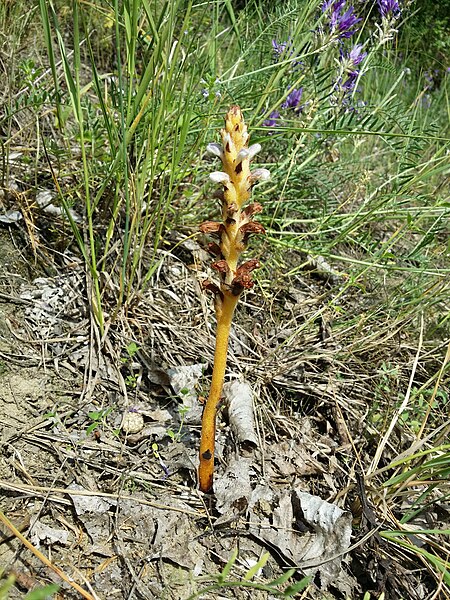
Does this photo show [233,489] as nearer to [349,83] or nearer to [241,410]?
[241,410]

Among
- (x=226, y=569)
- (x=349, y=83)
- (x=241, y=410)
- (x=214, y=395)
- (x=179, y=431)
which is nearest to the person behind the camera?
(x=226, y=569)

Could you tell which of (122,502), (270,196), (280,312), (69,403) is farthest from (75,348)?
(270,196)

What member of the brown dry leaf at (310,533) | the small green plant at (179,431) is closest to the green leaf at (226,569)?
the brown dry leaf at (310,533)

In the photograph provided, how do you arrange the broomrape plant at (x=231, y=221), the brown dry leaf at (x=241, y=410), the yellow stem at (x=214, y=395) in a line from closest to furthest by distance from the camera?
1. the broomrape plant at (x=231, y=221)
2. the yellow stem at (x=214, y=395)
3. the brown dry leaf at (x=241, y=410)

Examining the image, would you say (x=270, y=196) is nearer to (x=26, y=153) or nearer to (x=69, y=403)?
(x=26, y=153)

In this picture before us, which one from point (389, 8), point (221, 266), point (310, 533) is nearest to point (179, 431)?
point (310, 533)

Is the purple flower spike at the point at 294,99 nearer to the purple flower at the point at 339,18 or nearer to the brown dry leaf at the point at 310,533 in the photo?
the purple flower at the point at 339,18
